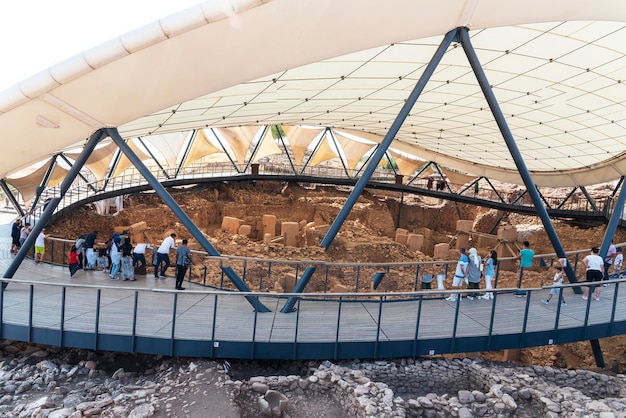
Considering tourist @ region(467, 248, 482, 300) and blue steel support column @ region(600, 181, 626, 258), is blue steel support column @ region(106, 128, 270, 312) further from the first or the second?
blue steel support column @ region(600, 181, 626, 258)

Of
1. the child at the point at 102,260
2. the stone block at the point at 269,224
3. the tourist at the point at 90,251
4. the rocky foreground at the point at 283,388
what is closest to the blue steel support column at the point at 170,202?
the rocky foreground at the point at 283,388

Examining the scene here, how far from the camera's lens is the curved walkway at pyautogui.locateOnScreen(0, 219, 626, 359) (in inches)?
Result: 321

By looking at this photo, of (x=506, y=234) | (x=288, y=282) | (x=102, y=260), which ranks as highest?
(x=506, y=234)

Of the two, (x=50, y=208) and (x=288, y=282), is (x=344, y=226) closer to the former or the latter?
(x=288, y=282)

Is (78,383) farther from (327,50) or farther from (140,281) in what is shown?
(327,50)

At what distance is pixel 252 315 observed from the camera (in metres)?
9.63

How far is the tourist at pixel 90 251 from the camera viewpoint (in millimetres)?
12734

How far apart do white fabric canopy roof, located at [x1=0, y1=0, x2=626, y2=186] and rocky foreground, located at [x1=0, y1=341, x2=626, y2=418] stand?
4.86 meters

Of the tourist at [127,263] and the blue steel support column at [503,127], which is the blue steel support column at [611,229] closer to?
the blue steel support column at [503,127]

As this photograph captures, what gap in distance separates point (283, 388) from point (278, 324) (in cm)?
189

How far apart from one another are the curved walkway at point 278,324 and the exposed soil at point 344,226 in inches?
211

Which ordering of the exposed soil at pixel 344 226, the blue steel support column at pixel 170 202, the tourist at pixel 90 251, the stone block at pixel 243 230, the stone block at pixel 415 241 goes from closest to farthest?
the blue steel support column at pixel 170 202 → the tourist at pixel 90 251 → the exposed soil at pixel 344 226 → the stone block at pixel 415 241 → the stone block at pixel 243 230

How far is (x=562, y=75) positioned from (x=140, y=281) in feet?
46.3

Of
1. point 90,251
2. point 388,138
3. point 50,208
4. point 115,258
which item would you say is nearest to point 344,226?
point 90,251
